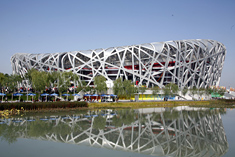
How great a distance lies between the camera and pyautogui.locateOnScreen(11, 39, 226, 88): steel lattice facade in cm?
7062

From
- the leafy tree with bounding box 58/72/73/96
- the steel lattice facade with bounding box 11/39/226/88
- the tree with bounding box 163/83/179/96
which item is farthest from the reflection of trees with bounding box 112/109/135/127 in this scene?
the steel lattice facade with bounding box 11/39/226/88

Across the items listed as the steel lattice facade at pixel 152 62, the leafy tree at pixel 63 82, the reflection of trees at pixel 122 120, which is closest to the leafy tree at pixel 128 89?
the leafy tree at pixel 63 82

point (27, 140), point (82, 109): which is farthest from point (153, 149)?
point (82, 109)

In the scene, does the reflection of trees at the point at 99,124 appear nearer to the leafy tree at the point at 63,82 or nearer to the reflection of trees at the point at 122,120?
the reflection of trees at the point at 122,120

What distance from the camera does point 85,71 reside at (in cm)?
8138

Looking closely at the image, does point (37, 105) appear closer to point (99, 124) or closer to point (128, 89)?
point (99, 124)

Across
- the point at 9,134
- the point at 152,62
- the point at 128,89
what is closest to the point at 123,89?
the point at 128,89

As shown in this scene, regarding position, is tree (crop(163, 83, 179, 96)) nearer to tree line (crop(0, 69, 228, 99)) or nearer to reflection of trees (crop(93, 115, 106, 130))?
tree line (crop(0, 69, 228, 99))

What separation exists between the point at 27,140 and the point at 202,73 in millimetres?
69463

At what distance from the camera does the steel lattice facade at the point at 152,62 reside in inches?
2781

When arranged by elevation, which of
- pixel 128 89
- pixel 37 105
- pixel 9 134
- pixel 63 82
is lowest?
pixel 9 134

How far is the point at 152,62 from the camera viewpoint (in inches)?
2773

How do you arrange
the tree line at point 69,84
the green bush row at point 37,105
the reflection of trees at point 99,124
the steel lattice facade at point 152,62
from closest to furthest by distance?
the reflection of trees at point 99,124
the green bush row at point 37,105
the tree line at point 69,84
the steel lattice facade at point 152,62

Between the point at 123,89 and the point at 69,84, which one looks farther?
the point at 123,89
